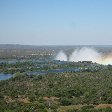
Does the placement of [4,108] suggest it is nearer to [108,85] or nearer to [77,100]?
[77,100]

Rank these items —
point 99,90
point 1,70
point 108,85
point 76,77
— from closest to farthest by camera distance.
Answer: point 99,90
point 108,85
point 76,77
point 1,70

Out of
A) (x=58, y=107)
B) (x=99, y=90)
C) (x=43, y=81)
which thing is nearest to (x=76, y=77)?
(x=43, y=81)

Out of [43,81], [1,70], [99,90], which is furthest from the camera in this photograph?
[1,70]

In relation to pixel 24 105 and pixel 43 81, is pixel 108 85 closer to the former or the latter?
pixel 43 81

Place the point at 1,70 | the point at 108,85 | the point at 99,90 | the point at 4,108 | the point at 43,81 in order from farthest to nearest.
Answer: the point at 1,70, the point at 43,81, the point at 108,85, the point at 99,90, the point at 4,108

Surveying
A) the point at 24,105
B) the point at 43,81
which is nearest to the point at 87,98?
the point at 24,105

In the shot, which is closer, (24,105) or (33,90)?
(24,105)
